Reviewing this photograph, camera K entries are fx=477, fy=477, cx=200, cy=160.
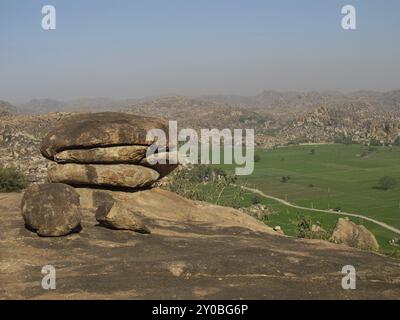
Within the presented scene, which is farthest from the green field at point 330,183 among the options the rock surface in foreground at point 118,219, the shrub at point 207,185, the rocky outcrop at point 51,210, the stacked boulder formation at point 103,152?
the rocky outcrop at point 51,210

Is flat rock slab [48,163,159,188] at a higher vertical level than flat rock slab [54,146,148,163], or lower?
lower

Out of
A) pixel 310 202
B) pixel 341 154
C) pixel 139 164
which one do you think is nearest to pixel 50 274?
pixel 139 164

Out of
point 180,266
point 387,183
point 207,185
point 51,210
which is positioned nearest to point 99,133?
point 51,210

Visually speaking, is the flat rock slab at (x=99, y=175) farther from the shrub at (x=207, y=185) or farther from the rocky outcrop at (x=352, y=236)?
the shrub at (x=207, y=185)

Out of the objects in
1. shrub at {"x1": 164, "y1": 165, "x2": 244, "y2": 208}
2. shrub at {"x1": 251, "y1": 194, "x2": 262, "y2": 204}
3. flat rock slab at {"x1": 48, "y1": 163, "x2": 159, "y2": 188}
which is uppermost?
flat rock slab at {"x1": 48, "y1": 163, "x2": 159, "y2": 188}

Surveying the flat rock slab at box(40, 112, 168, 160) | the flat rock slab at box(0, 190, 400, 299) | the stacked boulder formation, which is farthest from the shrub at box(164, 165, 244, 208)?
the flat rock slab at box(0, 190, 400, 299)

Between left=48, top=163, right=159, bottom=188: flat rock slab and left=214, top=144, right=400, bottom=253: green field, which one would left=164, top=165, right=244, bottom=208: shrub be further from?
left=48, top=163, right=159, bottom=188: flat rock slab

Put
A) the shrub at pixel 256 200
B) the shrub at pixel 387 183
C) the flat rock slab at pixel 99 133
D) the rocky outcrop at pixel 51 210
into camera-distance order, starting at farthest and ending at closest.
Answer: the shrub at pixel 387 183 < the shrub at pixel 256 200 < the flat rock slab at pixel 99 133 < the rocky outcrop at pixel 51 210
